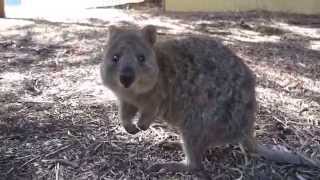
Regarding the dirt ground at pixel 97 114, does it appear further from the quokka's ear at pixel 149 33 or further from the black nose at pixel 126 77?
the quokka's ear at pixel 149 33

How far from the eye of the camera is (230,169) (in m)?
3.94

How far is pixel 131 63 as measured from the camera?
11.8ft

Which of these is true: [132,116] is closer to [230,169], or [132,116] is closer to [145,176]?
[145,176]

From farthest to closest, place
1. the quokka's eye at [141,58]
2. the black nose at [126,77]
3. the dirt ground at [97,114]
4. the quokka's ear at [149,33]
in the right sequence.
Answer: the dirt ground at [97,114] < the quokka's ear at [149,33] < the quokka's eye at [141,58] < the black nose at [126,77]

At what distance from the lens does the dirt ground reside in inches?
154

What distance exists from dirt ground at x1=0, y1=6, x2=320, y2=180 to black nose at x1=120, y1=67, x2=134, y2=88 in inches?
29.0

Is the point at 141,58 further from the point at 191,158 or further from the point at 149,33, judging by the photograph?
the point at 191,158

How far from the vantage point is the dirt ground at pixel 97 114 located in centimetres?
390

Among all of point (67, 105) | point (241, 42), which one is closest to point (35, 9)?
point (241, 42)

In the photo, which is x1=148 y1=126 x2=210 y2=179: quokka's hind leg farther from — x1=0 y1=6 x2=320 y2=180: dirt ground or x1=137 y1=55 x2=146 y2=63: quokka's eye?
x1=137 y1=55 x2=146 y2=63: quokka's eye

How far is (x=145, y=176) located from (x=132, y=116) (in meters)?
0.51

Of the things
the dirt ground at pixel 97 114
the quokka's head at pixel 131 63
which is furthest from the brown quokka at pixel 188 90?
the dirt ground at pixel 97 114

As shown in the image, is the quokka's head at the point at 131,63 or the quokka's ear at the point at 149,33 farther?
the quokka's ear at the point at 149,33

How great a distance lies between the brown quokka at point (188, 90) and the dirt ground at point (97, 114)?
24 cm
